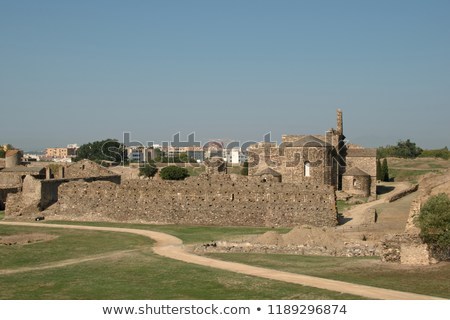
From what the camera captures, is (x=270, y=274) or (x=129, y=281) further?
(x=270, y=274)

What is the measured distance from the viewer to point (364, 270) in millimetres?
20500

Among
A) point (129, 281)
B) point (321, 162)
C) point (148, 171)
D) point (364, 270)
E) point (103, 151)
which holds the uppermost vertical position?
point (103, 151)

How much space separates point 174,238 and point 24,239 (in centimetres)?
755

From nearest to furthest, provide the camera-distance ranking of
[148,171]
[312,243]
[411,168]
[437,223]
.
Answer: [437,223] → [312,243] → [148,171] → [411,168]

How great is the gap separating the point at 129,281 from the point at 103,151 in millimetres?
99497

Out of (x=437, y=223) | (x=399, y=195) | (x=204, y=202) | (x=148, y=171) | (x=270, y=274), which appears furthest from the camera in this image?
(x=148, y=171)

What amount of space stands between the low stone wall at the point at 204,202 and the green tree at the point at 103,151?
76.0 meters

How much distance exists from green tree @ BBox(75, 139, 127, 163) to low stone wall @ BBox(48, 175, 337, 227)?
76.0 m

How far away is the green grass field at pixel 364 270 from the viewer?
1777cm

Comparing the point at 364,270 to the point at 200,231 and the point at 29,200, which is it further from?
the point at 29,200

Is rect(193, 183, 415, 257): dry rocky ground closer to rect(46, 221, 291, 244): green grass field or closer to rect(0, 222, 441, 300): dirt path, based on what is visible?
rect(0, 222, 441, 300): dirt path

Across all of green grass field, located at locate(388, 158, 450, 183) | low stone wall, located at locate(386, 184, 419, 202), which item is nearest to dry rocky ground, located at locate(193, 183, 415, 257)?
low stone wall, located at locate(386, 184, 419, 202)

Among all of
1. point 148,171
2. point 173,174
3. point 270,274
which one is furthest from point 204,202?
point 148,171

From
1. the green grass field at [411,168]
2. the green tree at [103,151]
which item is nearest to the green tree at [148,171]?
the green grass field at [411,168]
